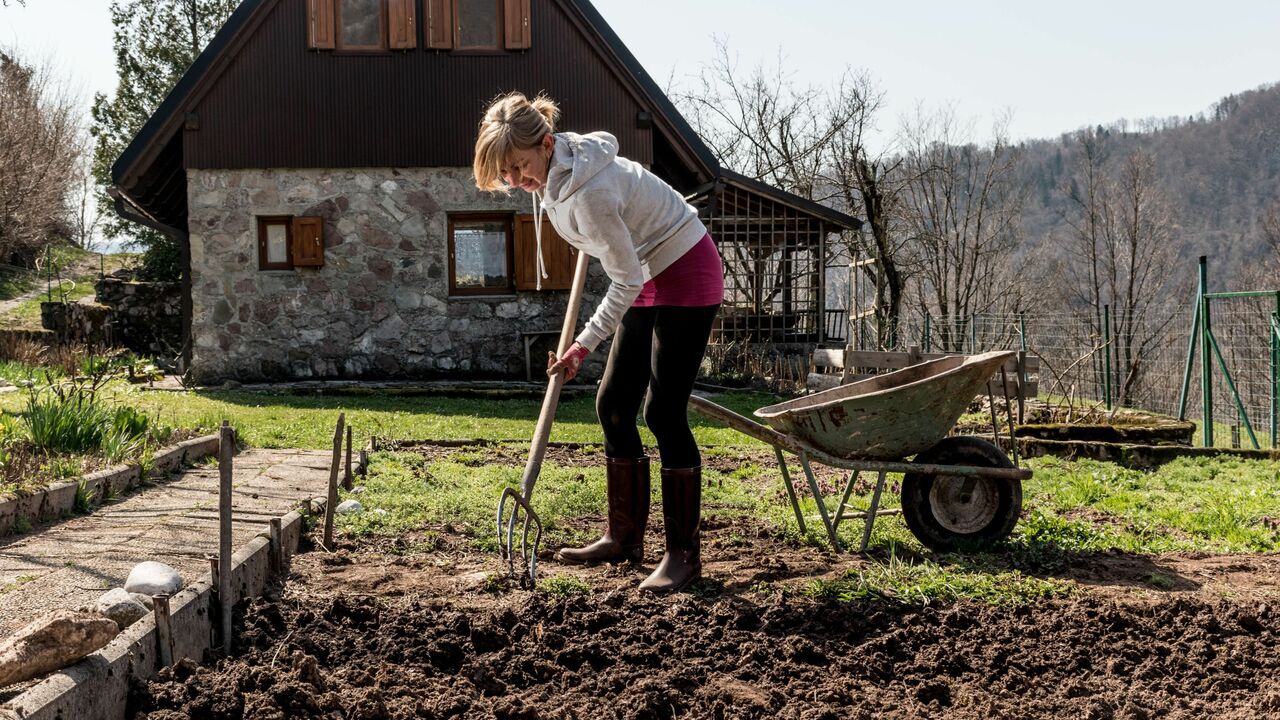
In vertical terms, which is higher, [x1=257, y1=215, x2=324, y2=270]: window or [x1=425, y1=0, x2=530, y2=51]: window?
[x1=425, y1=0, x2=530, y2=51]: window

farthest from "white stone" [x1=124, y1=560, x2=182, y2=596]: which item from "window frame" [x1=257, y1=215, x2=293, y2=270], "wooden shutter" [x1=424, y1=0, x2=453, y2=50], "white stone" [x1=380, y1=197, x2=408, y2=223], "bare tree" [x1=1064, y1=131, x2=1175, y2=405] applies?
"bare tree" [x1=1064, y1=131, x2=1175, y2=405]

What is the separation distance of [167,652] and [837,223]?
1656 cm

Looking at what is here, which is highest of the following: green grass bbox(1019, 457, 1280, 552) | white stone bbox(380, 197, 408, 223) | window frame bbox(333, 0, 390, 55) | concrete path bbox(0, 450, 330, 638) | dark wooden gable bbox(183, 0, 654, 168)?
window frame bbox(333, 0, 390, 55)

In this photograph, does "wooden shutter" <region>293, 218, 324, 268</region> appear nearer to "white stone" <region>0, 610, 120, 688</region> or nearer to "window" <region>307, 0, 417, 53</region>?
"window" <region>307, 0, 417, 53</region>

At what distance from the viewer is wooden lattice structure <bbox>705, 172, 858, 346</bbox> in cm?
1806

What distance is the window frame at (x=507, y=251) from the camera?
14.2 m

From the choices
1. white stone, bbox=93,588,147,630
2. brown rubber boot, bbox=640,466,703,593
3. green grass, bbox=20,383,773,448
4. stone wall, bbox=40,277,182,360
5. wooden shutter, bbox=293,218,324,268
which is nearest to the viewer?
white stone, bbox=93,588,147,630

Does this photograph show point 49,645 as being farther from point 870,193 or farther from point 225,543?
point 870,193

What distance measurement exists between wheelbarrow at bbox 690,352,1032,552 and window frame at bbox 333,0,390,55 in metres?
11.0

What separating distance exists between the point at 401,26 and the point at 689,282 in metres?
11.3

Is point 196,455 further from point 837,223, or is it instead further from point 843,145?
point 843,145

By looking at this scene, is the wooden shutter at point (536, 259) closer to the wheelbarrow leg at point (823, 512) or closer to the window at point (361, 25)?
the window at point (361, 25)

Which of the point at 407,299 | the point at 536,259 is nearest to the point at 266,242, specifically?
the point at 407,299

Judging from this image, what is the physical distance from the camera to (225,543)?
10.2 feet
